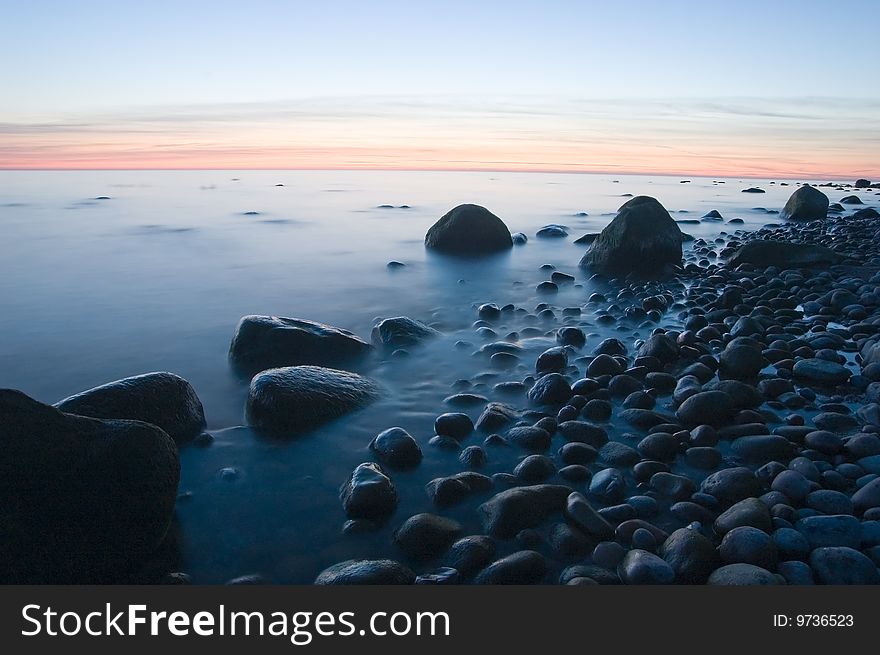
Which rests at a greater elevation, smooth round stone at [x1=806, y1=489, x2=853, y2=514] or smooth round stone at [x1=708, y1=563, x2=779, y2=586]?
smooth round stone at [x1=806, y1=489, x2=853, y2=514]

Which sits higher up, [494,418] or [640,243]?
[640,243]

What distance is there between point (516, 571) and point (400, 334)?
4191 millimetres

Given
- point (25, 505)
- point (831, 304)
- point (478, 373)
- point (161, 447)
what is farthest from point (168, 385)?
point (831, 304)

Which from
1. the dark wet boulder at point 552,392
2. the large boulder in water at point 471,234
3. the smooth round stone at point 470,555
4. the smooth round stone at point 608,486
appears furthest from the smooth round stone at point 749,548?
the large boulder in water at point 471,234

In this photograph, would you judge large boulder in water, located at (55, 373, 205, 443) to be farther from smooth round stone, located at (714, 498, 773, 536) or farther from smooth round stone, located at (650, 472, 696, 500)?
smooth round stone, located at (714, 498, 773, 536)

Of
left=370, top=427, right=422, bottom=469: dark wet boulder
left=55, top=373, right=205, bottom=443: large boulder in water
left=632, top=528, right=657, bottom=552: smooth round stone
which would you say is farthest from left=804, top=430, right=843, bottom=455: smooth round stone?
left=55, top=373, right=205, bottom=443: large boulder in water

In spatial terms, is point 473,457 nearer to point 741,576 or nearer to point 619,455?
point 619,455

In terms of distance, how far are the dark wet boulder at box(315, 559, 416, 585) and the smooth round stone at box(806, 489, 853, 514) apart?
234 centimetres

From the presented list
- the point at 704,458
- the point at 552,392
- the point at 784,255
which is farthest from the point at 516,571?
the point at 784,255

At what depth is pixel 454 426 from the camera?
173 inches

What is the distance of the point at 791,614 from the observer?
2.54 m

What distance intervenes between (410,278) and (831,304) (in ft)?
22.7

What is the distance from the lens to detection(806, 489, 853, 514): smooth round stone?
3203 millimetres

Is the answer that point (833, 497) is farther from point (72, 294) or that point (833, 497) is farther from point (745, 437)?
point (72, 294)
